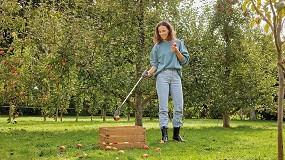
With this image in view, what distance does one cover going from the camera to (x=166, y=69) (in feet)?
18.5

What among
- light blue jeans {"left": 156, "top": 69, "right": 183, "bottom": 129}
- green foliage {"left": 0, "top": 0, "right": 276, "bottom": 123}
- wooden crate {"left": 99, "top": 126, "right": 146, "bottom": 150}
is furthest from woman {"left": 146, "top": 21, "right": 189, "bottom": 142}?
green foliage {"left": 0, "top": 0, "right": 276, "bottom": 123}

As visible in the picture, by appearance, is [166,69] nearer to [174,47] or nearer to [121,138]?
[174,47]

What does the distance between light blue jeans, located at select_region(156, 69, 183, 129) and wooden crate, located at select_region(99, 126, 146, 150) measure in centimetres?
63

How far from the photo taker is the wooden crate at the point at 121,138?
16.0ft

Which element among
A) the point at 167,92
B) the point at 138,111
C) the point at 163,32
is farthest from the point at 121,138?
the point at 138,111

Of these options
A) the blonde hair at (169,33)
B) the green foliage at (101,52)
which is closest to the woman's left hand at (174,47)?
the blonde hair at (169,33)

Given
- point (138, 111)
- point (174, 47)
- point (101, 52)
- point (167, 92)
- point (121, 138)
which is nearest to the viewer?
point (121, 138)

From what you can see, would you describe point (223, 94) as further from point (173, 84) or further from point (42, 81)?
point (173, 84)

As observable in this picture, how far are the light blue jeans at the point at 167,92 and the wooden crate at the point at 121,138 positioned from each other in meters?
0.63

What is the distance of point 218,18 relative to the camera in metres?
11.7

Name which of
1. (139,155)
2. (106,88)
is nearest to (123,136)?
(139,155)

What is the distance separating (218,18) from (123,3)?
11.9ft

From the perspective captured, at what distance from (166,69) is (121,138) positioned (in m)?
1.27

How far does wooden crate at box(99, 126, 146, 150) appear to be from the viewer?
4.86m
